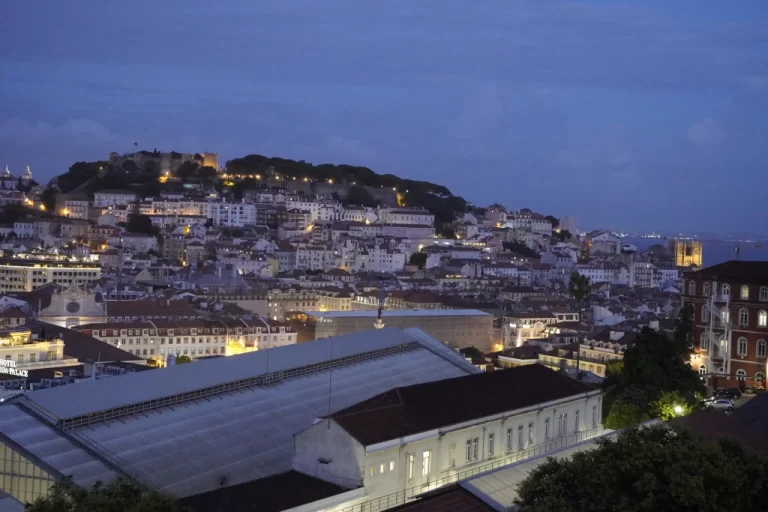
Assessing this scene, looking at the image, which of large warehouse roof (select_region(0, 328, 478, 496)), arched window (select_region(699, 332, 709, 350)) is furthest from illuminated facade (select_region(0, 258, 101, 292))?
large warehouse roof (select_region(0, 328, 478, 496))

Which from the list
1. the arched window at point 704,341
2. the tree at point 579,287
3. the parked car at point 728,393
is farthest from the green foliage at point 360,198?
the parked car at point 728,393

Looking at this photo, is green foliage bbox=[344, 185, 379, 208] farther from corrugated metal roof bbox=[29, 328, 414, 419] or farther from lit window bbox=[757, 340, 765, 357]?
corrugated metal roof bbox=[29, 328, 414, 419]

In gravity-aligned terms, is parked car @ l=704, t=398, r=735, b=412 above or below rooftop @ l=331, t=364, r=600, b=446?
below

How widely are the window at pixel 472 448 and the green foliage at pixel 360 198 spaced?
8616 cm

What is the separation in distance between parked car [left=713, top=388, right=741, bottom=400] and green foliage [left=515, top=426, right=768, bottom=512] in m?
15.6

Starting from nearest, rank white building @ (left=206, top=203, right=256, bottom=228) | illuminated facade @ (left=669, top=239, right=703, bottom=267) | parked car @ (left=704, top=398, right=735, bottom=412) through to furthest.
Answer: parked car @ (left=704, top=398, right=735, bottom=412), white building @ (left=206, top=203, right=256, bottom=228), illuminated facade @ (left=669, top=239, right=703, bottom=267)

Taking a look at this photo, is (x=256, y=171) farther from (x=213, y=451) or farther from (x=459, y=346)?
(x=213, y=451)

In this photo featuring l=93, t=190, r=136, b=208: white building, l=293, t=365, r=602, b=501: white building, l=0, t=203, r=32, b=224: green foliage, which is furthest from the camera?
l=93, t=190, r=136, b=208: white building

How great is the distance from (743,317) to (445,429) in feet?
55.7

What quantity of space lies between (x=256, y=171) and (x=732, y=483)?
98.5 metres

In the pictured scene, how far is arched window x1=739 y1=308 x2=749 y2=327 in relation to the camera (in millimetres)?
29141

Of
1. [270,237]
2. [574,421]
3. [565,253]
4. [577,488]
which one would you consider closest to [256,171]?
[270,237]

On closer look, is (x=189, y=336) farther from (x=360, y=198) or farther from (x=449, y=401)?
(x=360, y=198)

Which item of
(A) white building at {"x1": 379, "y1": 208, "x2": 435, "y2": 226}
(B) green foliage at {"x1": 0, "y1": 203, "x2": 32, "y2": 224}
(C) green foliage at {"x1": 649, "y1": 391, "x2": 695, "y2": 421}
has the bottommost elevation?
(C) green foliage at {"x1": 649, "y1": 391, "x2": 695, "y2": 421}
